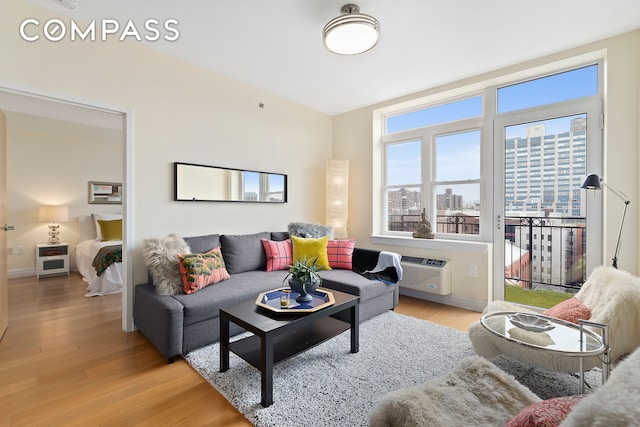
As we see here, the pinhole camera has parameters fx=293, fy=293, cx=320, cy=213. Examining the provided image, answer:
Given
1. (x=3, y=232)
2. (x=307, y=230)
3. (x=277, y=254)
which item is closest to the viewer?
(x=3, y=232)

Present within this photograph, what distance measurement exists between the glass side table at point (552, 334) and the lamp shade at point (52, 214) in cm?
609

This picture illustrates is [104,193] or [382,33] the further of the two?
[104,193]

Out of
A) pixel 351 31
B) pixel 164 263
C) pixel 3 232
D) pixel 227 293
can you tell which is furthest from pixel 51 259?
pixel 351 31

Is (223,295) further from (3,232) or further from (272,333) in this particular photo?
(3,232)

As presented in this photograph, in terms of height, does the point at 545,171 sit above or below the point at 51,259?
above

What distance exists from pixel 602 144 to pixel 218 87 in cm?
390

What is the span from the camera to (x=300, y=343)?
79.6 inches

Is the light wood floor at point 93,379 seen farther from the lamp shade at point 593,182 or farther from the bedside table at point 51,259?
the bedside table at point 51,259

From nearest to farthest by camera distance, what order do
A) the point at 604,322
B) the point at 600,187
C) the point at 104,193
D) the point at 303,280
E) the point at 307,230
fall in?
the point at 604,322, the point at 303,280, the point at 600,187, the point at 307,230, the point at 104,193

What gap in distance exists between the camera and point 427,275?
3520 mm

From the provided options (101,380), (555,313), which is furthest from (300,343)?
(555,313)

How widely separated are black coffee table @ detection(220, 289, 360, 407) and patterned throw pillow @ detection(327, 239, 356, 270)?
1.10 m

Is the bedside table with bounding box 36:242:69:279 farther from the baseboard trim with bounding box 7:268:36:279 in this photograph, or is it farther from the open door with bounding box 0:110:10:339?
the open door with bounding box 0:110:10:339

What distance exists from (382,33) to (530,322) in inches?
97.5
